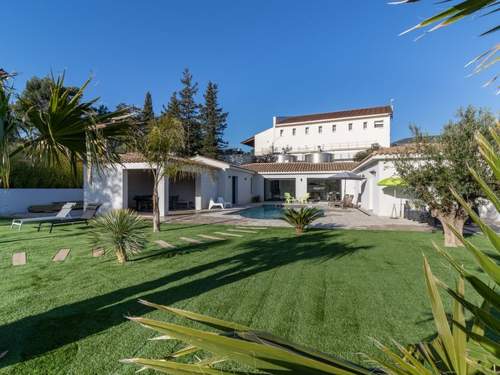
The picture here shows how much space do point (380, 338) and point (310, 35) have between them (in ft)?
71.1

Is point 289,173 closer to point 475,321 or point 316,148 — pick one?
point 316,148

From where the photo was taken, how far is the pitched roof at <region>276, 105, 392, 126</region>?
50.3 meters

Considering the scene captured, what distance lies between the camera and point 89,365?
316cm

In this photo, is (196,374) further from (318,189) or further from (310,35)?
(318,189)

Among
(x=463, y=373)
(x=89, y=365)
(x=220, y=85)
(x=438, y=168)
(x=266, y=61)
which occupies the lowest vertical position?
(x=89, y=365)

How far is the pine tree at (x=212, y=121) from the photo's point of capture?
165 ft

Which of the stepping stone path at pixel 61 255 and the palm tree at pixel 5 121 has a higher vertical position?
the palm tree at pixel 5 121

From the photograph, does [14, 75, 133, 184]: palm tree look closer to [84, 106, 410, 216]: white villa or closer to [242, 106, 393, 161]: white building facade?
[84, 106, 410, 216]: white villa

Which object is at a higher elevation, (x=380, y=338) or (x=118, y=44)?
(x=118, y=44)

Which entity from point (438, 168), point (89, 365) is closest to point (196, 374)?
point (89, 365)

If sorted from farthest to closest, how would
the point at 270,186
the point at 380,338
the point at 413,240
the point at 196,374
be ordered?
1. the point at 270,186
2. the point at 413,240
3. the point at 380,338
4. the point at 196,374

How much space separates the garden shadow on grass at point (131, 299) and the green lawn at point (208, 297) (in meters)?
0.02

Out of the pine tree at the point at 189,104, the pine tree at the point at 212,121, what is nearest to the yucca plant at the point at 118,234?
the pine tree at the point at 212,121

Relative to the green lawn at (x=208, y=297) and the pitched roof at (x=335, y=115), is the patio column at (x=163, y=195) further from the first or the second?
the pitched roof at (x=335, y=115)
